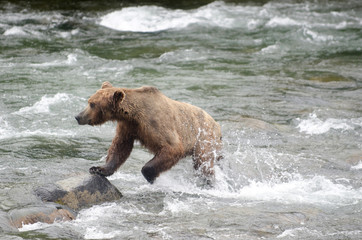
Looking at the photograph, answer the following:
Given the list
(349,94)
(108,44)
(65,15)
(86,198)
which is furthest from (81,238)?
(65,15)

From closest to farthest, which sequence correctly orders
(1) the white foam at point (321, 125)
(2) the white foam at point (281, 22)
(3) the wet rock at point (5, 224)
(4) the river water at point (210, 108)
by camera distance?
(3) the wet rock at point (5, 224), (4) the river water at point (210, 108), (1) the white foam at point (321, 125), (2) the white foam at point (281, 22)

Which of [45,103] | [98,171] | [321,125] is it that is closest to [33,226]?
[98,171]

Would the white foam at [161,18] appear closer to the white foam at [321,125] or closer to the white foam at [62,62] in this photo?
the white foam at [62,62]

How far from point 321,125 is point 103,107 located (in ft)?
15.2

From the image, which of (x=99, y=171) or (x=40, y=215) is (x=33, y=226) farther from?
(x=99, y=171)

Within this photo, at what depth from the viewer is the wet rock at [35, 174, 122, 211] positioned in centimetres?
597

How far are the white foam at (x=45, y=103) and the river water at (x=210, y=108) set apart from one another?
0.11 ft

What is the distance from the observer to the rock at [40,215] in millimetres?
5434

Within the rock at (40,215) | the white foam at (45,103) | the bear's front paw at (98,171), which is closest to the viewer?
the rock at (40,215)

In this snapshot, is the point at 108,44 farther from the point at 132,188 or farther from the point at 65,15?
the point at 132,188

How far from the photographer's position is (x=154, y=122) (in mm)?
6336

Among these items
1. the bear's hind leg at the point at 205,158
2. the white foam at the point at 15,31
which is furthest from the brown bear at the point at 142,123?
the white foam at the point at 15,31

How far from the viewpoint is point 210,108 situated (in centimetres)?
1054

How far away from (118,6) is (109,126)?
12.0 meters
